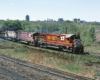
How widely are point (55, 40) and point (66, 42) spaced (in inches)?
144

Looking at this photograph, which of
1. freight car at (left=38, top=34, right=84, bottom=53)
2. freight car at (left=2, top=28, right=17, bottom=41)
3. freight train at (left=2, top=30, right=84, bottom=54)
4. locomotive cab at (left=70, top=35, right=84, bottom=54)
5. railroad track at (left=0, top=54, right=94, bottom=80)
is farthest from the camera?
freight car at (left=2, top=28, right=17, bottom=41)

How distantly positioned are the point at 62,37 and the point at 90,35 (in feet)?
134

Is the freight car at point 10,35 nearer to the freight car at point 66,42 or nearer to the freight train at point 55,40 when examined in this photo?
the freight train at point 55,40

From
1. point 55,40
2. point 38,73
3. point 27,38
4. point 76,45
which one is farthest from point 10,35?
point 38,73

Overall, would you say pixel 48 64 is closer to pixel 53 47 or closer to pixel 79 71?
pixel 79 71

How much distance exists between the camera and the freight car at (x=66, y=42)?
38688mm

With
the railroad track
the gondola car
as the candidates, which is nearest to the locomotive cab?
the gondola car

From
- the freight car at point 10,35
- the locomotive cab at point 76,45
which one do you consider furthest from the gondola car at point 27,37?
the locomotive cab at point 76,45

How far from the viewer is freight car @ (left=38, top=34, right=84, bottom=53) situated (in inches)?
1523

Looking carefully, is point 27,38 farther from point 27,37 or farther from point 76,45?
point 76,45

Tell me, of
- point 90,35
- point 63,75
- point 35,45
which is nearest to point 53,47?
point 35,45

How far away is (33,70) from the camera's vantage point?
23.4 m

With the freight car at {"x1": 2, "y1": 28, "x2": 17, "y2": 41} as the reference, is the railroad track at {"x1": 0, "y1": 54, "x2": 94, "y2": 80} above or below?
below

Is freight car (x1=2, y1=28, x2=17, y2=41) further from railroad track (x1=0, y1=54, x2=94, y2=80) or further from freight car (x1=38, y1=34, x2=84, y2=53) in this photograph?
railroad track (x1=0, y1=54, x2=94, y2=80)
